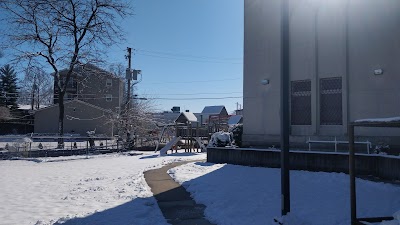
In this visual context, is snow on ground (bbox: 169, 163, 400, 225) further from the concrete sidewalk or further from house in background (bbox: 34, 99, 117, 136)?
house in background (bbox: 34, 99, 117, 136)

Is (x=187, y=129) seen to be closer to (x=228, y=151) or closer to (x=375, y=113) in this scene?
(x=228, y=151)

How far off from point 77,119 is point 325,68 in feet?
143

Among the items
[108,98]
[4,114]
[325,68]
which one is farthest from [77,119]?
[325,68]

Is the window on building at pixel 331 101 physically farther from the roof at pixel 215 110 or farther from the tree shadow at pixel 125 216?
the roof at pixel 215 110

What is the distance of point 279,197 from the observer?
8.46m

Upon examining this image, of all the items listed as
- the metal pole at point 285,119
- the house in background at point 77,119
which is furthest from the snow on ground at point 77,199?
the house in background at point 77,119

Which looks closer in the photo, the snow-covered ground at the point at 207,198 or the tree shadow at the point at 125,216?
the tree shadow at the point at 125,216

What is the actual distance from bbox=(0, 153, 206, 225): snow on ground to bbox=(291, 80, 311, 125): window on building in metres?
6.53

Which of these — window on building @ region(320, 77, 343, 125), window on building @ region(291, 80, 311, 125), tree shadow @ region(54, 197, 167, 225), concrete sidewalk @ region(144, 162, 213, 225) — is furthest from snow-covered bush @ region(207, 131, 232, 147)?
tree shadow @ region(54, 197, 167, 225)

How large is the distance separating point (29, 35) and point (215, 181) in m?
24.3

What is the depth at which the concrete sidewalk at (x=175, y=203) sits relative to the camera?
6988 millimetres

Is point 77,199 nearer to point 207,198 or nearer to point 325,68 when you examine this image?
point 207,198

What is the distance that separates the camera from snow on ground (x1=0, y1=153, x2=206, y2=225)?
22.8 ft

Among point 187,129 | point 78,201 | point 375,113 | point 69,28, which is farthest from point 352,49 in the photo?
point 69,28
